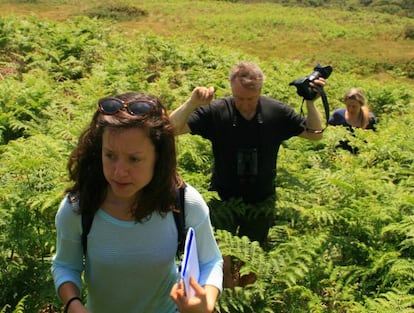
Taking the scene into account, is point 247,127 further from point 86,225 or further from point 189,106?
point 86,225

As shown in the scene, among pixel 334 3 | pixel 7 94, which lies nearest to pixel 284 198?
pixel 7 94

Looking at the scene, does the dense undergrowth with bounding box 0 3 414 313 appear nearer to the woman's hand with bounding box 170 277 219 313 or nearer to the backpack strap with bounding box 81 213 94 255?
the backpack strap with bounding box 81 213 94 255

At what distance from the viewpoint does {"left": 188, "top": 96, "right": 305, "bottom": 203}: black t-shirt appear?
4.82 metres

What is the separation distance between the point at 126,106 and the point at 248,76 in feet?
8.47

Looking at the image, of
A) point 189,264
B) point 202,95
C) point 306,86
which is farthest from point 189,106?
point 189,264

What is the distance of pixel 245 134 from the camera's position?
190 inches

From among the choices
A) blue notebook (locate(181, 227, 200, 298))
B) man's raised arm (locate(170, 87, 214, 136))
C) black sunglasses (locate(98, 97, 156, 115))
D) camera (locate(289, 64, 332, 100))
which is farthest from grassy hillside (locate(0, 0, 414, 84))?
blue notebook (locate(181, 227, 200, 298))

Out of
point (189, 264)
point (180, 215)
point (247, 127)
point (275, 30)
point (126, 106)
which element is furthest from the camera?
point (275, 30)

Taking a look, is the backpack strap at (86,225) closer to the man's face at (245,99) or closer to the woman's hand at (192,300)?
the woman's hand at (192,300)

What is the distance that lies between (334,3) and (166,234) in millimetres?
52740

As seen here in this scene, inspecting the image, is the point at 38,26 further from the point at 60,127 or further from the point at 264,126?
the point at 264,126

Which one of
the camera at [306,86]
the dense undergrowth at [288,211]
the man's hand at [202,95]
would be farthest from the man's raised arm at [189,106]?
the camera at [306,86]

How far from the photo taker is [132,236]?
2367mm

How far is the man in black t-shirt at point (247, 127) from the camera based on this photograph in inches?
187
